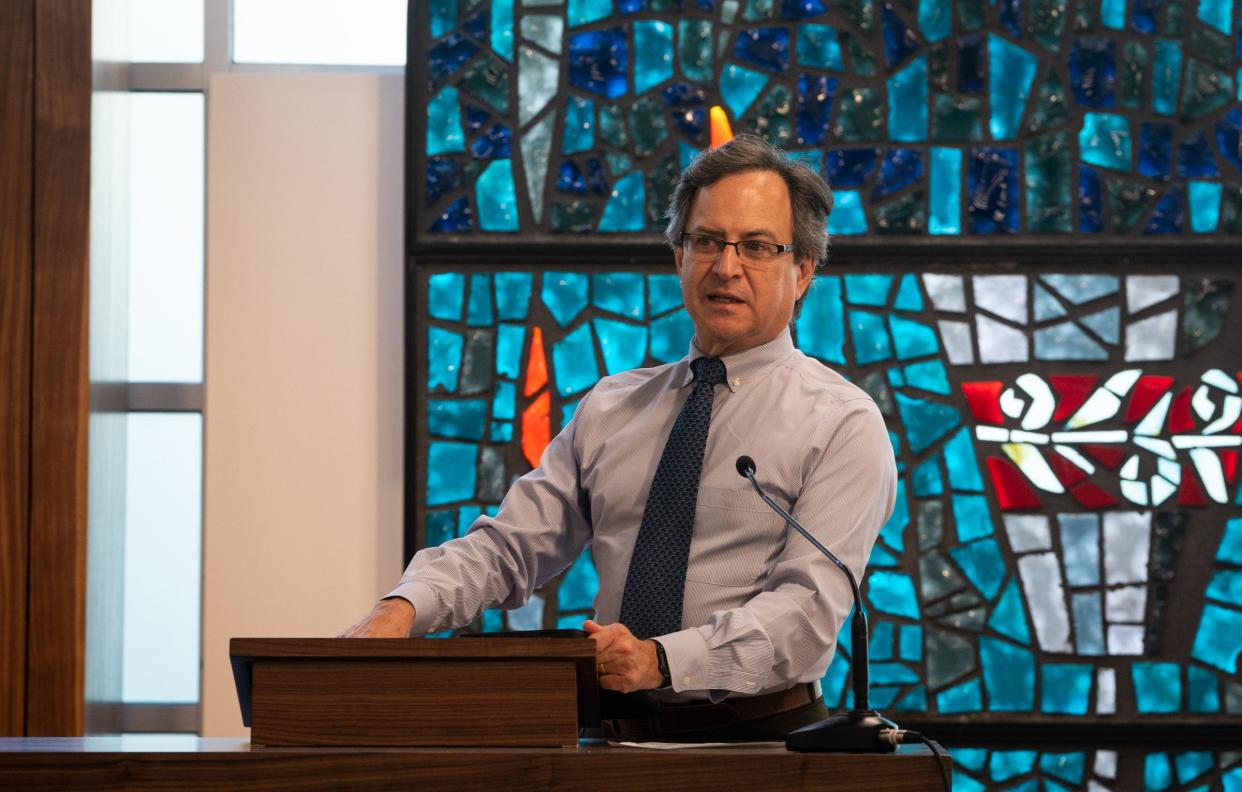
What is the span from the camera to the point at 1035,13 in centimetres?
355

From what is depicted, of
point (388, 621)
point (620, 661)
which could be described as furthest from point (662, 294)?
point (620, 661)

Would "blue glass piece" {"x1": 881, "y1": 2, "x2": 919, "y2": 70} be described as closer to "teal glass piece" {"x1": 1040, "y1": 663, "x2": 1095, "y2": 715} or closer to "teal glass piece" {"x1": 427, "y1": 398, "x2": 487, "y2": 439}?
"teal glass piece" {"x1": 427, "y1": 398, "x2": 487, "y2": 439}

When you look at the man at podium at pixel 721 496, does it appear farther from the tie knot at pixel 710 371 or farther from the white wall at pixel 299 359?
the white wall at pixel 299 359

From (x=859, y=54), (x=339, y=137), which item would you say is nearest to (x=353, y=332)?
(x=339, y=137)

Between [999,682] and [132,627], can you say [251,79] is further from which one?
[999,682]

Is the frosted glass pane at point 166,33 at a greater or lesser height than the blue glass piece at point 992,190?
greater

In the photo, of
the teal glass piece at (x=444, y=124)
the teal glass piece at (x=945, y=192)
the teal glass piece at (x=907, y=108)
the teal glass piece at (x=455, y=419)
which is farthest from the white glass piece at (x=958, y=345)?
the teal glass piece at (x=444, y=124)

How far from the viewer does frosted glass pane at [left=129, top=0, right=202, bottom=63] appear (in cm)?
370

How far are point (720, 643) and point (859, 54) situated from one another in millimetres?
2040

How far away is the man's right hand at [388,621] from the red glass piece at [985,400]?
1795 millimetres

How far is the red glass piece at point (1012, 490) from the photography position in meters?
3.44

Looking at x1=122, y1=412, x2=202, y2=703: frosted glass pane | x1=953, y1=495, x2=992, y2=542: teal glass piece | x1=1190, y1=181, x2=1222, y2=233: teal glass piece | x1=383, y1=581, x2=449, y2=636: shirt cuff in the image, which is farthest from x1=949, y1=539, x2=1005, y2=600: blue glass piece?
x1=122, y1=412, x2=202, y2=703: frosted glass pane

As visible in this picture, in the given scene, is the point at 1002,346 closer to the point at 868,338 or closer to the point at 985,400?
the point at 985,400

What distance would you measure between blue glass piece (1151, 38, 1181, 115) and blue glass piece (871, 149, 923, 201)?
1.94ft
